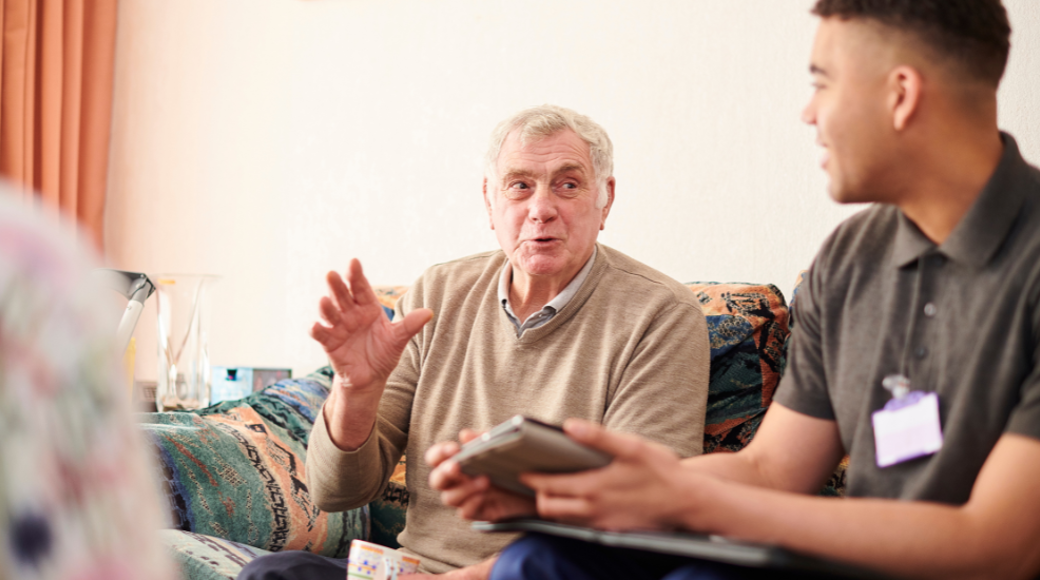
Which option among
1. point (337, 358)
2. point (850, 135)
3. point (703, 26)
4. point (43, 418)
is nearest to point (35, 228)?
point (43, 418)

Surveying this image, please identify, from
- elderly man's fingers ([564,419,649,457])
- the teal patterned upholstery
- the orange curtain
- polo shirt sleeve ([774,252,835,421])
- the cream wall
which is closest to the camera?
elderly man's fingers ([564,419,649,457])

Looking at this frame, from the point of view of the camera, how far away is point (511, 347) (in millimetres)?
1580

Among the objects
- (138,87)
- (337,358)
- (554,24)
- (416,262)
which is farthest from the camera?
(138,87)

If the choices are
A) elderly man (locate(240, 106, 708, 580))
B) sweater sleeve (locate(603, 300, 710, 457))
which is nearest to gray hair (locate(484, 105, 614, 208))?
elderly man (locate(240, 106, 708, 580))

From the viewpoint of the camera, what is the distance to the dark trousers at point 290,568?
4.18ft

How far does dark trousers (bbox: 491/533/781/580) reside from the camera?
0.91 meters

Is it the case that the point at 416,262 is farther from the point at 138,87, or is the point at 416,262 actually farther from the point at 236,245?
the point at 138,87

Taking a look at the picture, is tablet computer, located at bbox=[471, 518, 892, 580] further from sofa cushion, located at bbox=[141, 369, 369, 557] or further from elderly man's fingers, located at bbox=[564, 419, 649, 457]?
sofa cushion, located at bbox=[141, 369, 369, 557]

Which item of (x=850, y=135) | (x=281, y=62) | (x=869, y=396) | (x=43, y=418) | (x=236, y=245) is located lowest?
(x=236, y=245)

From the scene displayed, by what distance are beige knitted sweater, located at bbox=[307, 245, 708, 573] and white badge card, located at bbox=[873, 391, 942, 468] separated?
0.45 meters

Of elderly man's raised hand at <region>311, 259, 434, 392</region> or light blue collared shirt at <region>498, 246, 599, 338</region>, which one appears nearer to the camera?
elderly man's raised hand at <region>311, 259, 434, 392</region>

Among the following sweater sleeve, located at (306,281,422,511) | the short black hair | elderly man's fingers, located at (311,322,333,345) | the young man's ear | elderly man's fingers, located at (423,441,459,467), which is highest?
the short black hair

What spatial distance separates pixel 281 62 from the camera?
279cm

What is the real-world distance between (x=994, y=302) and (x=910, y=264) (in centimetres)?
12
